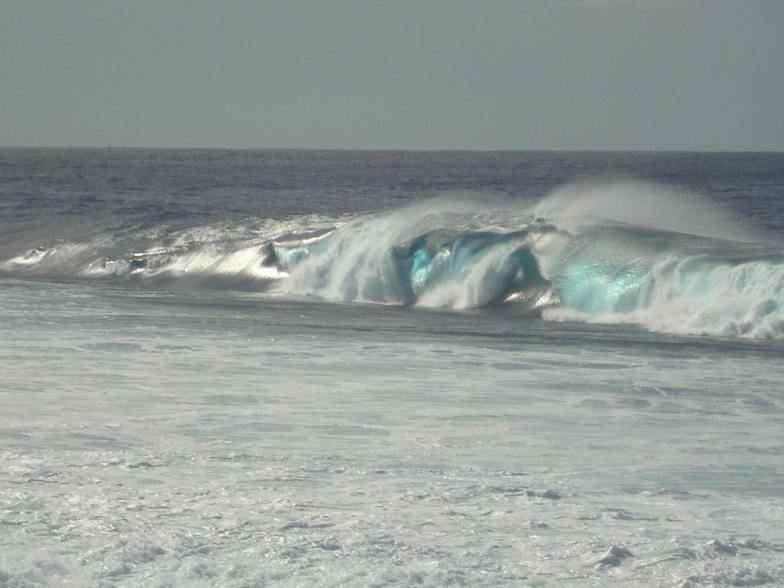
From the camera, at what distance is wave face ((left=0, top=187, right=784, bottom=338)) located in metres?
11.4

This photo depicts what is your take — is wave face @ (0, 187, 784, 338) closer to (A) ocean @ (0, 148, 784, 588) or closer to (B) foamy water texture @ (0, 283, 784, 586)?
(A) ocean @ (0, 148, 784, 588)

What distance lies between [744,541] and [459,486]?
135 cm

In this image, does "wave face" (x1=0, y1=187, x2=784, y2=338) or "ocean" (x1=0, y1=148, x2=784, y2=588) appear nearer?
"ocean" (x1=0, y1=148, x2=784, y2=588)

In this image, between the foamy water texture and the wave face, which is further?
the wave face

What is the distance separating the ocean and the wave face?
0.05 m

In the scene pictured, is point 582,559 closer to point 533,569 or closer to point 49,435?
point 533,569

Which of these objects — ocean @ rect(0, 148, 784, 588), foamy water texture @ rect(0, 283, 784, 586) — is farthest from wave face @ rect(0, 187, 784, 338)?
foamy water texture @ rect(0, 283, 784, 586)

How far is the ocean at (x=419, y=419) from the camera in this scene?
390cm

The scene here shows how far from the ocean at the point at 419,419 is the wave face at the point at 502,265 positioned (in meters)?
0.05

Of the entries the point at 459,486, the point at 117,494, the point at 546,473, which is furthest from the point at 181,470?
the point at 546,473

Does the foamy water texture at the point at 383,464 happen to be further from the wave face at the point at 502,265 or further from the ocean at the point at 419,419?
the wave face at the point at 502,265

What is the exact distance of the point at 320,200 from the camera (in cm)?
4031

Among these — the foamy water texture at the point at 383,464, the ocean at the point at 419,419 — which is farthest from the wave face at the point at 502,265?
the foamy water texture at the point at 383,464

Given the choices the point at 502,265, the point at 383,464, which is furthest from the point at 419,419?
the point at 502,265
